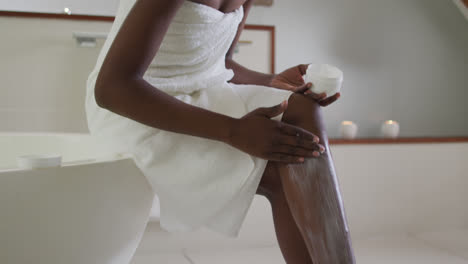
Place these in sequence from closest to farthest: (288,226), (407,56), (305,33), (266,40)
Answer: (288,226)
(266,40)
(305,33)
(407,56)

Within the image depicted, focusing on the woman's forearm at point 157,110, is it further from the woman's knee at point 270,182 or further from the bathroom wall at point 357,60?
the bathroom wall at point 357,60

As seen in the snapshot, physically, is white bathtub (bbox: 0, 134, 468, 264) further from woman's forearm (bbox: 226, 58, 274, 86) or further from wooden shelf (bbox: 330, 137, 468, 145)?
woman's forearm (bbox: 226, 58, 274, 86)

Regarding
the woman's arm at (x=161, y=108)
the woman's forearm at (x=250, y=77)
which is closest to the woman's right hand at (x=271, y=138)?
the woman's arm at (x=161, y=108)

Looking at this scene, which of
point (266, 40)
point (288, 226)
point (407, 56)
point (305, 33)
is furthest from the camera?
point (407, 56)

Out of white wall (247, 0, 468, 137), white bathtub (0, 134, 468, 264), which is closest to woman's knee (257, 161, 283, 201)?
white bathtub (0, 134, 468, 264)

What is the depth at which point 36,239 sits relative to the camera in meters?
0.72

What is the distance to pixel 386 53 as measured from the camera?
8.15 ft

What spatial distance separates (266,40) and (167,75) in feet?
4.40

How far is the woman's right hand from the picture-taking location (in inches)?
26.4

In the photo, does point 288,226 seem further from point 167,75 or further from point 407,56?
point 407,56

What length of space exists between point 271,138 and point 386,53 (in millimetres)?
2040

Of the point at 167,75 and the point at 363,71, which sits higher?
the point at 167,75

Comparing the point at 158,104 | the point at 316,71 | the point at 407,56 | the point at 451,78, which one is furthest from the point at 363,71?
the point at 158,104

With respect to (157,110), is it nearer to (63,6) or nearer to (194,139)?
(194,139)
